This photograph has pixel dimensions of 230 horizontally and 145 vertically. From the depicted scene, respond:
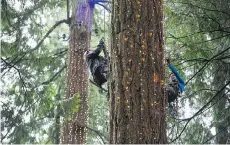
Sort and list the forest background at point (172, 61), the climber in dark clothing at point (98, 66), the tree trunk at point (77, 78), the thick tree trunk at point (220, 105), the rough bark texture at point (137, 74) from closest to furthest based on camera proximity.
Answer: the rough bark texture at point (137, 74)
the forest background at point (172, 61)
the climber in dark clothing at point (98, 66)
the thick tree trunk at point (220, 105)
the tree trunk at point (77, 78)

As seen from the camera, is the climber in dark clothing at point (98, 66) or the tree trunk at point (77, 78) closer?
the climber in dark clothing at point (98, 66)

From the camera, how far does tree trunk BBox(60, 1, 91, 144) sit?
5945 mm

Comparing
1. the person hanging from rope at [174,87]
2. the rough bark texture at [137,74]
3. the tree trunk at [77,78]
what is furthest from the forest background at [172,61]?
the rough bark texture at [137,74]

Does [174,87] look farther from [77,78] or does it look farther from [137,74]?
[77,78]

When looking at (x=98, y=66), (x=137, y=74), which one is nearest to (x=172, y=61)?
(x=98, y=66)

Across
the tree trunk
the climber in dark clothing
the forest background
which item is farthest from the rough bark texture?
the tree trunk

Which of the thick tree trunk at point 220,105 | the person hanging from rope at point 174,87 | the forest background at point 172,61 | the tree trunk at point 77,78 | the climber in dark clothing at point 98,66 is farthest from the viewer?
the tree trunk at point 77,78

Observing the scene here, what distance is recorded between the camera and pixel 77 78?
6254mm

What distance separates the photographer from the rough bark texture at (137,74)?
7.40ft

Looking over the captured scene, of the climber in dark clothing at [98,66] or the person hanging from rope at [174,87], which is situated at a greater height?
the climber in dark clothing at [98,66]

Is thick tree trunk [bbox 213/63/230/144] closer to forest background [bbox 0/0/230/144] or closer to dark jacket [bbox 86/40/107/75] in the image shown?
forest background [bbox 0/0/230/144]

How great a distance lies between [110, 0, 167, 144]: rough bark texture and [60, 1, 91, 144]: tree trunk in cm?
347

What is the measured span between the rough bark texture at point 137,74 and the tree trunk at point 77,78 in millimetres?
3472

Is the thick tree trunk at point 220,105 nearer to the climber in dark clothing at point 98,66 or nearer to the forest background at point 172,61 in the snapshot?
the forest background at point 172,61
